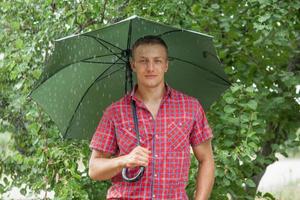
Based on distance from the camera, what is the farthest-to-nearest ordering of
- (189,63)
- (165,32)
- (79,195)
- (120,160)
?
(79,195) < (189,63) < (165,32) < (120,160)

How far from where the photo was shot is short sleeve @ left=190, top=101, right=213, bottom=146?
3.16 metres

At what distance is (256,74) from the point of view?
519cm

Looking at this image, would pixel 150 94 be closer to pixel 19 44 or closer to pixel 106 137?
pixel 106 137

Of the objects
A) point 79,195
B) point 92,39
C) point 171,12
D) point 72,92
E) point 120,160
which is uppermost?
point 171,12

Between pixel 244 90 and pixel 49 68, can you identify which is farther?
pixel 244 90

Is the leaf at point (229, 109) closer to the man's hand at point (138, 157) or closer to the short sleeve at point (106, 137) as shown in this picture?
the short sleeve at point (106, 137)

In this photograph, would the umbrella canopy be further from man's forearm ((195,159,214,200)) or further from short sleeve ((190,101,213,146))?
man's forearm ((195,159,214,200))

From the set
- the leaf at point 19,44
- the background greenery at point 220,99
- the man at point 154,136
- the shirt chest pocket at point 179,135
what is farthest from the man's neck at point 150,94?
the leaf at point 19,44

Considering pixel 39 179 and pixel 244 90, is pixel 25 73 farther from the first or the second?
pixel 244 90

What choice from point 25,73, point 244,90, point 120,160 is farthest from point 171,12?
point 120,160

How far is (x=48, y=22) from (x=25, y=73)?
0.40 m

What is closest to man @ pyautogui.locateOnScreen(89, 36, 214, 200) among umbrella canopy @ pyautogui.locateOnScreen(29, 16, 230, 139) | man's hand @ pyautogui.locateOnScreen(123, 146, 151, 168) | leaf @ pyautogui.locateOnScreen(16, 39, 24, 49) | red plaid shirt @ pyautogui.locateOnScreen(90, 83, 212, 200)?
red plaid shirt @ pyautogui.locateOnScreen(90, 83, 212, 200)

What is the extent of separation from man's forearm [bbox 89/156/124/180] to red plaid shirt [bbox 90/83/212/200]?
0.07 meters

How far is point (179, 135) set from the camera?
308 cm
